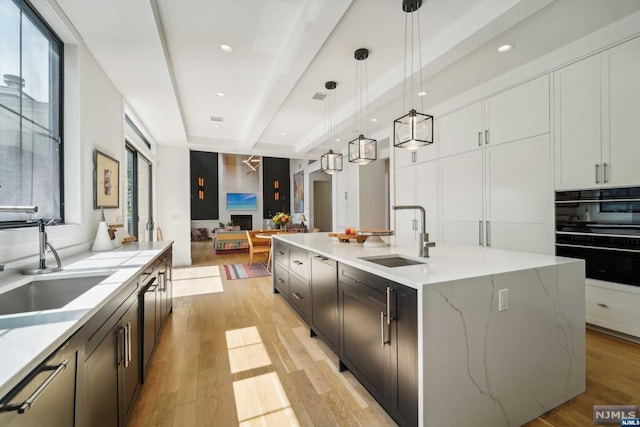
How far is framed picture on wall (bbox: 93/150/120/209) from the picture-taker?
2535 millimetres

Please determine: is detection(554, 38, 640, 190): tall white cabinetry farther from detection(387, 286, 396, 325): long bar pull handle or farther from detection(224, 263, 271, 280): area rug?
detection(224, 263, 271, 280): area rug

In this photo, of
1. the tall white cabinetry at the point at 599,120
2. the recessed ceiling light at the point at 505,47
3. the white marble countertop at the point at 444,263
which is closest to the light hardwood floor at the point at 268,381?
the white marble countertop at the point at 444,263

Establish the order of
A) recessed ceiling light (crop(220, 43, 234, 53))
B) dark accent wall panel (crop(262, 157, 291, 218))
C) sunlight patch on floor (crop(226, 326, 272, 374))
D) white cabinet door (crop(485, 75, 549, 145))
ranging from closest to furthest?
1. sunlight patch on floor (crop(226, 326, 272, 374))
2. recessed ceiling light (crop(220, 43, 234, 53))
3. white cabinet door (crop(485, 75, 549, 145))
4. dark accent wall panel (crop(262, 157, 291, 218))

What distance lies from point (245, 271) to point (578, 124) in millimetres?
5347

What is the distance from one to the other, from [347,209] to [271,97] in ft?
12.0

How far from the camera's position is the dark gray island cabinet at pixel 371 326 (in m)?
1.30

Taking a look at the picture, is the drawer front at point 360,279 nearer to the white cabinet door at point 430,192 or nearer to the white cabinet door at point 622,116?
the white cabinet door at point 622,116

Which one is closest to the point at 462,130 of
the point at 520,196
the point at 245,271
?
the point at 520,196

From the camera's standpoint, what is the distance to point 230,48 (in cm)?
279

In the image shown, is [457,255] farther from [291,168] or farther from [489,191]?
[291,168]

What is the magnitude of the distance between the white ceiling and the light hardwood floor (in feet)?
8.91

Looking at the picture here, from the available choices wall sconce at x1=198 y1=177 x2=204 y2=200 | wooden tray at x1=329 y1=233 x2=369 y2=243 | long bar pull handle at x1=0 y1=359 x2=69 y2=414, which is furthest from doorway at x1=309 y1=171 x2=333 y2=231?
long bar pull handle at x1=0 y1=359 x2=69 y2=414

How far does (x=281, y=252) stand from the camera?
3.57m

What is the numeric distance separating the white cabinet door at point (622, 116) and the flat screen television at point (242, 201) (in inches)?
458
